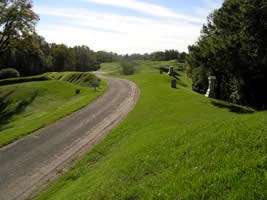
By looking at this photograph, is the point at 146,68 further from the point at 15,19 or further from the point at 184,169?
the point at 184,169

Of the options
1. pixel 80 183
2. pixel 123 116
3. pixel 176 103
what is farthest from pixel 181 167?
pixel 176 103

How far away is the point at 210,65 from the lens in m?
23.4

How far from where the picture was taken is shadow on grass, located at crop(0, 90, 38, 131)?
2486 cm

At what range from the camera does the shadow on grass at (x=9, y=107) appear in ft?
81.6

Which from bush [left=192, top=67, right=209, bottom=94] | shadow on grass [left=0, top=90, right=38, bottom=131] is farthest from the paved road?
bush [left=192, top=67, right=209, bottom=94]

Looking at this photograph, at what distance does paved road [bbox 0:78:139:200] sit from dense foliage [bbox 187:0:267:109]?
29.7 ft

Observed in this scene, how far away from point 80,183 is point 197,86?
2993 cm

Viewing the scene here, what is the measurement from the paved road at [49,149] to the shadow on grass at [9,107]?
988cm

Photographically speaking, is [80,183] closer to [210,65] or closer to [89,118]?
[89,118]

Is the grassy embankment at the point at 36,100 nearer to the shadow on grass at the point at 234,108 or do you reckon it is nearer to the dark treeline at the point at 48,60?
the shadow on grass at the point at 234,108

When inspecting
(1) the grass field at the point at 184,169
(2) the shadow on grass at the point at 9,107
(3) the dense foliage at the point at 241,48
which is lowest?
(2) the shadow on grass at the point at 9,107

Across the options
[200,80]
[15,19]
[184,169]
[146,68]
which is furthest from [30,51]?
[146,68]

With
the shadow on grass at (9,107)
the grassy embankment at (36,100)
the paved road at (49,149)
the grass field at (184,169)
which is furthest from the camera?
the shadow on grass at (9,107)

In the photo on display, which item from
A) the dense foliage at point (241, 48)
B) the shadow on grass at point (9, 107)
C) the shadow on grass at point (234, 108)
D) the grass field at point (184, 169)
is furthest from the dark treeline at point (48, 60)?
the grass field at point (184, 169)
